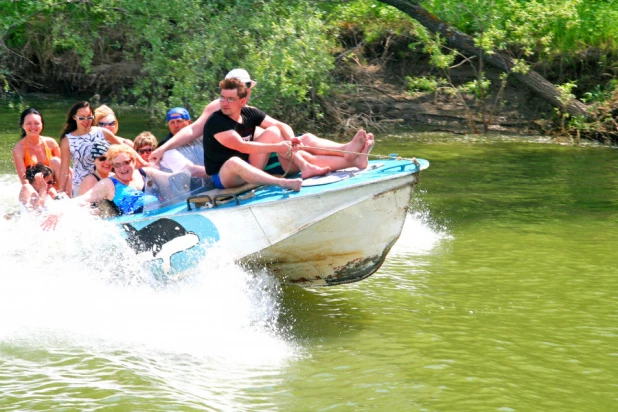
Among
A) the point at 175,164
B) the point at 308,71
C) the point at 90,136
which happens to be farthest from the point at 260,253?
the point at 308,71

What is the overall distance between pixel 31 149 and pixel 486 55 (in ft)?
30.5

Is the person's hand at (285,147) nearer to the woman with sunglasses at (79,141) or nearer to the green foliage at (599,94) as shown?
the woman with sunglasses at (79,141)

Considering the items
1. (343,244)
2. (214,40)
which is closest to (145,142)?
(343,244)

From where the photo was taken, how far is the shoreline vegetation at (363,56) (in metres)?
12.9

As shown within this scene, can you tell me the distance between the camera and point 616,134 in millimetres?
15117

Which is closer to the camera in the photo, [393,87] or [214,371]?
[214,371]

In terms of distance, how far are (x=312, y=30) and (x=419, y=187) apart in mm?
3042

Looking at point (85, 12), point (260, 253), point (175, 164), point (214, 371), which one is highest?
point (85, 12)

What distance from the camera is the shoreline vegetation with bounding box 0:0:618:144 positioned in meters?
12.9

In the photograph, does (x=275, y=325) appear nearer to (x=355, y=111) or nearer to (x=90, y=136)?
(x=90, y=136)

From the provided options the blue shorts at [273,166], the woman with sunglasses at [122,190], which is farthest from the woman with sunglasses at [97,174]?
the blue shorts at [273,166]

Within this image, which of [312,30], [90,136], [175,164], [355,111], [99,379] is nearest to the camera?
[99,379]

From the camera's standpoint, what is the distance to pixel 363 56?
17.9 meters

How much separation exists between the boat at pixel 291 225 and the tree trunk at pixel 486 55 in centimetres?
859
